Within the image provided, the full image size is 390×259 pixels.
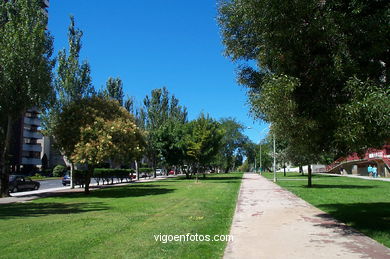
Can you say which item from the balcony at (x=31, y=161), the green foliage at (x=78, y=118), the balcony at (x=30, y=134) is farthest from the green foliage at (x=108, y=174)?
the balcony at (x=30, y=134)

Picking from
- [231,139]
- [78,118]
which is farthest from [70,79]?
[231,139]

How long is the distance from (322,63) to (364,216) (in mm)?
6130

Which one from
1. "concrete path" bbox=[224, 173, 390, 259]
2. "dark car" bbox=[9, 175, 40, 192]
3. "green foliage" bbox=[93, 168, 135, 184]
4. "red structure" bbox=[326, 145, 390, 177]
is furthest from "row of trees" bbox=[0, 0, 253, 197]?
"red structure" bbox=[326, 145, 390, 177]

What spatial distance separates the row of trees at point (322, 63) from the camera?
27.9 ft

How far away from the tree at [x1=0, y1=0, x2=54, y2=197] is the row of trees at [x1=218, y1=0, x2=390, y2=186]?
1730 centimetres

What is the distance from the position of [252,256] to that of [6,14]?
2358cm

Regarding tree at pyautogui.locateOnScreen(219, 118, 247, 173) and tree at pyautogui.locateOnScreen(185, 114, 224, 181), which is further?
tree at pyautogui.locateOnScreen(219, 118, 247, 173)

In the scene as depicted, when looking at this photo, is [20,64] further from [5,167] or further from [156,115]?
[156,115]

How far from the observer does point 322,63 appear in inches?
360

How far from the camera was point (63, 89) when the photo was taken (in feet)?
102

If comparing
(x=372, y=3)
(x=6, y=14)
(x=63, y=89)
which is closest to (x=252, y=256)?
(x=372, y=3)

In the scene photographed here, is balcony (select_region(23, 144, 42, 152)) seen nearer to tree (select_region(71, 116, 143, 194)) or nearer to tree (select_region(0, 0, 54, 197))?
tree (select_region(0, 0, 54, 197))

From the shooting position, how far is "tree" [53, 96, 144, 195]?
22547mm

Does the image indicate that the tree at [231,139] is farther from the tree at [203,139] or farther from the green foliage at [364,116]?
the green foliage at [364,116]
